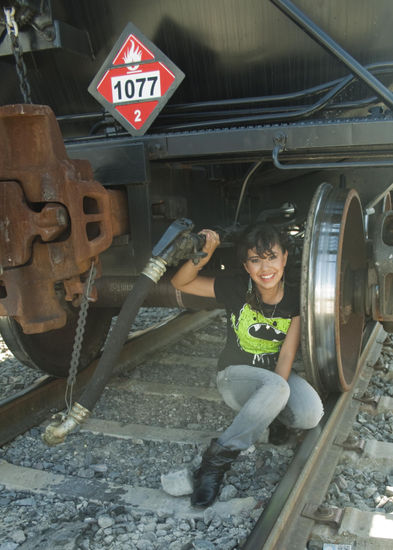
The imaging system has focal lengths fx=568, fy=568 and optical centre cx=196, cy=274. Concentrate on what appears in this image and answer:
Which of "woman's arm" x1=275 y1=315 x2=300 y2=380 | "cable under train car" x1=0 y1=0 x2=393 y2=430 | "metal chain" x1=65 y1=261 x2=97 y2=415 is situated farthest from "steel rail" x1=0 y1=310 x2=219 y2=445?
"woman's arm" x1=275 y1=315 x2=300 y2=380

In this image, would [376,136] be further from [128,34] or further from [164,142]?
[128,34]

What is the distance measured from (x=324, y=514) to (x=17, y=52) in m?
2.02

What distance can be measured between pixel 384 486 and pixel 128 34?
83.7 inches

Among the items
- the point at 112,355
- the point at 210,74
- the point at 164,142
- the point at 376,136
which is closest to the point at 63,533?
the point at 112,355

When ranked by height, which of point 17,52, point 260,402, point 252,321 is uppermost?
point 17,52

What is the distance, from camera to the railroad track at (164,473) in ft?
6.30

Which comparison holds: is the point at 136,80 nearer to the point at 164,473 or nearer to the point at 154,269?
the point at 154,269

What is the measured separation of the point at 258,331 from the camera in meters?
2.68

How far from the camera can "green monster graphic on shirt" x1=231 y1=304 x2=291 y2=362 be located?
2.66 meters

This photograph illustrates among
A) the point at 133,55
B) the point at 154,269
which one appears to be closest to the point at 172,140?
the point at 133,55

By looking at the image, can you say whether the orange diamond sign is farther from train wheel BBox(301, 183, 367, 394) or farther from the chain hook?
train wheel BBox(301, 183, 367, 394)

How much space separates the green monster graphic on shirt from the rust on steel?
0.90 m

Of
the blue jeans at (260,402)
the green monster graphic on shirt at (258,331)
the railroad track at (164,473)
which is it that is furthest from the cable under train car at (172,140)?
the railroad track at (164,473)

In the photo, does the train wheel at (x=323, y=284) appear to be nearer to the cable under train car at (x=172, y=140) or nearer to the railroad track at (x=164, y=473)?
the cable under train car at (x=172, y=140)
